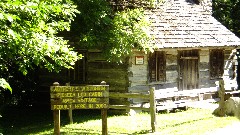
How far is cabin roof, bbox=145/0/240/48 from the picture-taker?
16.6 meters

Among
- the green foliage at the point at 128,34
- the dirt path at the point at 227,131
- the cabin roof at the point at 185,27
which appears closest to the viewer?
the dirt path at the point at 227,131

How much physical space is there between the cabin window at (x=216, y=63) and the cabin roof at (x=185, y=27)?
847mm

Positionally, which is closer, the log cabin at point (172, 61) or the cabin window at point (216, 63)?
the log cabin at point (172, 61)

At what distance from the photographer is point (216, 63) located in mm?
19500

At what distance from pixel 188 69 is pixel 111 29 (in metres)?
5.83

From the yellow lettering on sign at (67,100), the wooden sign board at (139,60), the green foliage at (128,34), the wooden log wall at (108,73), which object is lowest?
the yellow lettering on sign at (67,100)

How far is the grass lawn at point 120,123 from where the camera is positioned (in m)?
12.0

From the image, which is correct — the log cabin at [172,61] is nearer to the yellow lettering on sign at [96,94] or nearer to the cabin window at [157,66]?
the cabin window at [157,66]

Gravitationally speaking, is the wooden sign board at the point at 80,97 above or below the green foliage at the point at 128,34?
below

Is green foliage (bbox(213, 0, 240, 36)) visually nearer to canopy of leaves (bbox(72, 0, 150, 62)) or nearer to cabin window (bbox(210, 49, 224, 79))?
cabin window (bbox(210, 49, 224, 79))

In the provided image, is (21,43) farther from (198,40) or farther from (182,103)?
(198,40)

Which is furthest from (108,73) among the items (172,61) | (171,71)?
(172,61)

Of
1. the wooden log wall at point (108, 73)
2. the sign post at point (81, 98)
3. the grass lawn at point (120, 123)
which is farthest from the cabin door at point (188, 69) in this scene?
the sign post at point (81, 98)

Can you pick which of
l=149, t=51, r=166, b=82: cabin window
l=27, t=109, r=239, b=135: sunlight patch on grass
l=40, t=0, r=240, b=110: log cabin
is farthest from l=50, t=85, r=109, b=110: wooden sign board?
l=149, t=51, r=166, b=82: cabin window
